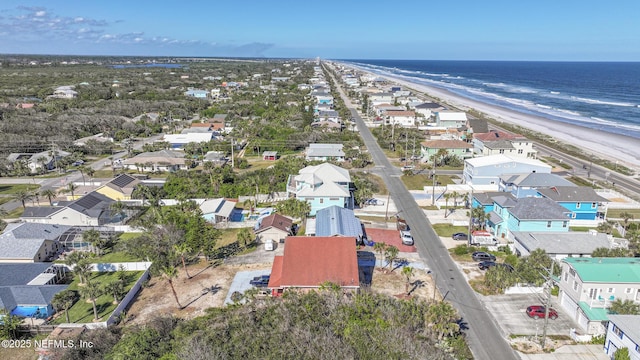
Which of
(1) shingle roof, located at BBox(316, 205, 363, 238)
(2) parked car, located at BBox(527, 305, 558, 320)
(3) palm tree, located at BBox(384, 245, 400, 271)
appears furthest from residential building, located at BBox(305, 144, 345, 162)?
(2) parked car, located at BBox(527, 305, 558, 320)

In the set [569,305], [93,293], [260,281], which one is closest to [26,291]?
[93,293]

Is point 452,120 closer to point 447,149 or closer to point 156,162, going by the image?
point 447,149

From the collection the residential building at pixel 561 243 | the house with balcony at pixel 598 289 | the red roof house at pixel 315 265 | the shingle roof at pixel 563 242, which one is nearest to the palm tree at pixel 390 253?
the red roof house at pixel 315 265

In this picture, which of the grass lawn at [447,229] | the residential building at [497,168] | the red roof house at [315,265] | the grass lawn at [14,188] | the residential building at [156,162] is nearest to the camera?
the red roof house at [315,265]

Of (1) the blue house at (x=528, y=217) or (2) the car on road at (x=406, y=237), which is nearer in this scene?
(1) the blue house at (x=528, y=217)

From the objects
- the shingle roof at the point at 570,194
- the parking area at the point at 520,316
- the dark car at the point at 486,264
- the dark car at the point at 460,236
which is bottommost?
the parking area at the point at 520,316

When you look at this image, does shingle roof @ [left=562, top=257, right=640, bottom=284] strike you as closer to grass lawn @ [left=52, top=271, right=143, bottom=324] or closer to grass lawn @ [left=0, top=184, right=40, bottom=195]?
grass lawn @ [left=52, top=271, right=143, bottom=324]

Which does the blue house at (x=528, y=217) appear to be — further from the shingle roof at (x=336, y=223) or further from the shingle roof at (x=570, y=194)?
the shingle roof at (x=336, y=223)
